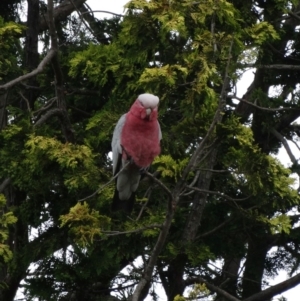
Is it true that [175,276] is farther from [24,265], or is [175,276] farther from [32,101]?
[32,101]

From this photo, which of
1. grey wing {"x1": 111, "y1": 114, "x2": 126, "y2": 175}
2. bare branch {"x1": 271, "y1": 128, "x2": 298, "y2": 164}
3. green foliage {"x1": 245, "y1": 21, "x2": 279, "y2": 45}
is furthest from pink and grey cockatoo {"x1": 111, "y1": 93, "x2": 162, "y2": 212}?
bare branch {"x1": 271, "y1": 128, "x2": 298, "y2": 164}

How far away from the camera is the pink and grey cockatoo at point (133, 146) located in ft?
25.1

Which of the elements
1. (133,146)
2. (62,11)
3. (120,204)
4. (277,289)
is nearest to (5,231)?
(120,204)

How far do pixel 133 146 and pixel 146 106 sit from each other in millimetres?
519

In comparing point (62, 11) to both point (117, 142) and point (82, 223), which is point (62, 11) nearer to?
point (117, 142)

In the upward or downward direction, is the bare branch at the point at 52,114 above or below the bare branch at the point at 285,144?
below

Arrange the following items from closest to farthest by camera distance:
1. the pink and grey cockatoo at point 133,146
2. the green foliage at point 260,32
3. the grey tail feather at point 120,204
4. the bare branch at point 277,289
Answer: the pink and grey cockatoo at point 133,146, the green foliage at point 260,32, the grey tail feather at point 120,204, the bare branch at point 277,289

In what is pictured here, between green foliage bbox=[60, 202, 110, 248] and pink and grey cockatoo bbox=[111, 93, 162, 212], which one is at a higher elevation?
pink and grey cockatoo bbox=[111, 93, 162, 212]

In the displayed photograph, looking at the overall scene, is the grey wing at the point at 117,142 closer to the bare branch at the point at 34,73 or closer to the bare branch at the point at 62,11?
the bare branch at the point at 34,73

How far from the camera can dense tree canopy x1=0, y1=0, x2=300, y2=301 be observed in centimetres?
718

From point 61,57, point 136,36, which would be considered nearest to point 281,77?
point 61,57

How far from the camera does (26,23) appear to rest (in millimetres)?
10281

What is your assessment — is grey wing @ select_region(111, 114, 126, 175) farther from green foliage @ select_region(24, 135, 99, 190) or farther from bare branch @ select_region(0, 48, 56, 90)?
bare branch @ select_region(0, 48, 56, 90)

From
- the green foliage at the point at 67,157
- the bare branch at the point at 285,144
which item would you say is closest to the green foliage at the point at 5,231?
the green foliage at the point at 67,157
